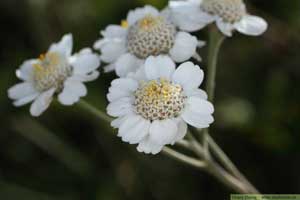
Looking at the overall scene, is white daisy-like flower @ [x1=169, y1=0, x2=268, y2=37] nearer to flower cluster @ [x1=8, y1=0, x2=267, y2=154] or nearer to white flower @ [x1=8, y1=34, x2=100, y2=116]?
flower cluster @ [x1=8, y1=0, x2=267, y2=154]

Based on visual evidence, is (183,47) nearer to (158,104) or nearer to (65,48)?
(158,104)

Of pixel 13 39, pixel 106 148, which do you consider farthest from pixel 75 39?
pixel 106 148

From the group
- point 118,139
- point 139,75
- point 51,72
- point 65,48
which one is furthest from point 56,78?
point 118,139

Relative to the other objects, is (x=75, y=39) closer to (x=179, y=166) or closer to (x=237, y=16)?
(x=179, y=166)

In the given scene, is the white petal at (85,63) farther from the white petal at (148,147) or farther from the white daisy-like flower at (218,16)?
the white petal at (148,147)

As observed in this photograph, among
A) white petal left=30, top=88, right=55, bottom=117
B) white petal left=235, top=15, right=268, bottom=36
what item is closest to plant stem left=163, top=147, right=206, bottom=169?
white petal left=30, top=88, right=55, bottom=117

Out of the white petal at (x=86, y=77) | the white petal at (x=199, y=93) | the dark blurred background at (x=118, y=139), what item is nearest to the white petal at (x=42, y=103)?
the white petal at (x=86, y=77)
